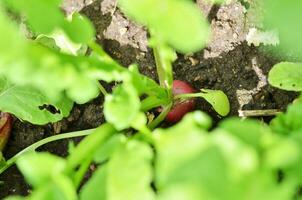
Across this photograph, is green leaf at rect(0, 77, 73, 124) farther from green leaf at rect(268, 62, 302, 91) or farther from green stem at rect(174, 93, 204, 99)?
green leaf at rect(268, 62, 302, 91)

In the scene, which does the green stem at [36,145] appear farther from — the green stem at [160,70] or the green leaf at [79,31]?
the green leaf at [79,31]

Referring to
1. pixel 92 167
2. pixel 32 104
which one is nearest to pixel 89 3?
pixel 32 104

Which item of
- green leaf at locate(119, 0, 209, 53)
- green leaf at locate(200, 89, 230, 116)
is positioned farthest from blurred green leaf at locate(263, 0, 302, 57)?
green leaf at locate(200, 89, 230, 116)

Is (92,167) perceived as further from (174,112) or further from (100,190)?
(100,190)

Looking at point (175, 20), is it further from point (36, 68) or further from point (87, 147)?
point (87, 147)

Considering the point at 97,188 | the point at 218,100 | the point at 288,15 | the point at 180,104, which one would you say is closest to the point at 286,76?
the point at 218,100

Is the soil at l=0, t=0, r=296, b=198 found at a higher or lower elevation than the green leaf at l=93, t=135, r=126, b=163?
lower

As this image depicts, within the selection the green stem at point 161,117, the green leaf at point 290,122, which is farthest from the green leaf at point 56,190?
the green stem at point 161,117

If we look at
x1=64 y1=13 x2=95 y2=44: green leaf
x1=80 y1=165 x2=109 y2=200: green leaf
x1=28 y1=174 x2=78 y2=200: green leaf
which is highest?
x1=64 y1=13 x2=95 y2=44: green leaf
